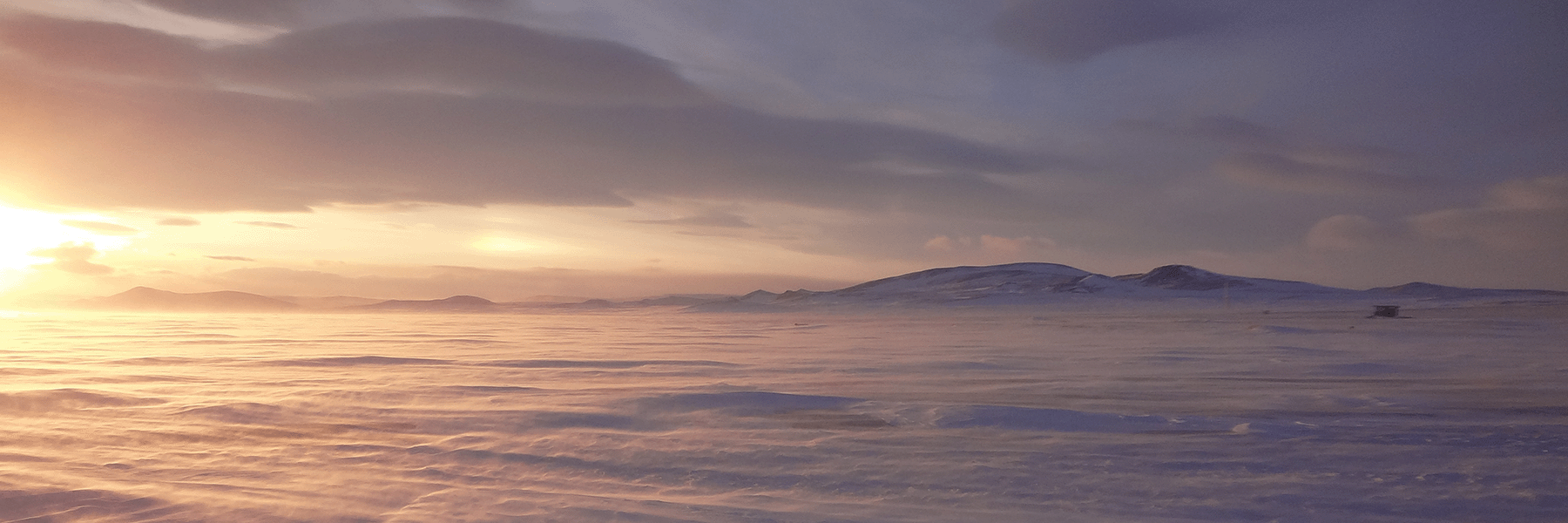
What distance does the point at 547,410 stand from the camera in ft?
25.0

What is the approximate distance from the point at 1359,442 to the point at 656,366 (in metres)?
8.63

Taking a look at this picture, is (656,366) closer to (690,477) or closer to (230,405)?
(230,405)

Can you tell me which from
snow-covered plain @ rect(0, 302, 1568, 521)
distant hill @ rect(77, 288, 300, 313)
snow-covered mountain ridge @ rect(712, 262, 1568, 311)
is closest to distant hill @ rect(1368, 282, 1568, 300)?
snow-covered mountain ridge @ rect(712, 262, 1568, 311)

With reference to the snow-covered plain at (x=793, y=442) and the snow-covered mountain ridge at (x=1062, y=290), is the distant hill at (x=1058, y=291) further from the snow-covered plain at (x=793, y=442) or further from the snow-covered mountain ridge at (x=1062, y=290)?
the snow-covered plain at (x=793, y=442)

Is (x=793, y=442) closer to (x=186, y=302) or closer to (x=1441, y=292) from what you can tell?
(x=1441, y=292)

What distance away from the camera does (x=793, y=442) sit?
241 inches

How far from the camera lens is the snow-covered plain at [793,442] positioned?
4.34 m

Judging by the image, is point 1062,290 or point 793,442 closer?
point 793,442

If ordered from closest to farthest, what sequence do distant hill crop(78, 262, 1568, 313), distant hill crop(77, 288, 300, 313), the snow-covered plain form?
the snow-covered plain
distant hill crop(78, 262, 1568, 313)
distant hill crop(77, 288, 300, 313)

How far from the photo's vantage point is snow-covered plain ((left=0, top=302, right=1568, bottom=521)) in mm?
4340

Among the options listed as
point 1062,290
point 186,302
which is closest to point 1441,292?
point 1062,290

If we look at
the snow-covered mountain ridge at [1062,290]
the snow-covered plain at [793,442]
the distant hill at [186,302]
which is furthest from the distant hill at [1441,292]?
the distant hill at [186,302]

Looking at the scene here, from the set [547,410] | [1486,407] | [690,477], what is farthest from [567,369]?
[1486,407]

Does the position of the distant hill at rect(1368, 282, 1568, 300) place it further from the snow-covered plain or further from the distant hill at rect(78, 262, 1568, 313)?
the snow-covered plain
